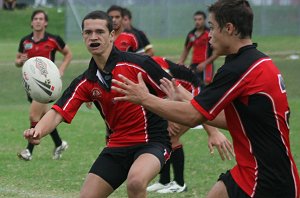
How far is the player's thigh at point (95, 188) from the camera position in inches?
248

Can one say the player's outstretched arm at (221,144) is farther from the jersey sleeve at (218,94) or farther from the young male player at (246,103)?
the jersey sleeve at (218,94)

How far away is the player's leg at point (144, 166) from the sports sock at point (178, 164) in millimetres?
2227

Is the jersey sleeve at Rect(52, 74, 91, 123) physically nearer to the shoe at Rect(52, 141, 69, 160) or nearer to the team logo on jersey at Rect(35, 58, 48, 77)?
the team logo on jersey at Rect(35, 58, 48, 77)

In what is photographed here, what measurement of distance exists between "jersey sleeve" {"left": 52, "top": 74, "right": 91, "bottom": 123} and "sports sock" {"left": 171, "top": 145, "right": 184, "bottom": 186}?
2.55 meters

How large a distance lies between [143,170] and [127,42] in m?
5.79

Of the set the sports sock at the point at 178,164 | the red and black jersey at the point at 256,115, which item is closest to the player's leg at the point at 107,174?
the red and black jersey at the point at 256,115

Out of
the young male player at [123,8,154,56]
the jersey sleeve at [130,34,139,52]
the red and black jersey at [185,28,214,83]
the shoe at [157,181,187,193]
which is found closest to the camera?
the shoe at [157,181,187,193]

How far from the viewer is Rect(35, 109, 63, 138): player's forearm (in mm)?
6422

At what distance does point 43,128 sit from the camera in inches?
254

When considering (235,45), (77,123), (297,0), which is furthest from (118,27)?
(297,0)

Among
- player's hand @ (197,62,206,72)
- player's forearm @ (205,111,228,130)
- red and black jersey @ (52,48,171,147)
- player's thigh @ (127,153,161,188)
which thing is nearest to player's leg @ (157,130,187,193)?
red and black jersey @ (52,48,171,147)

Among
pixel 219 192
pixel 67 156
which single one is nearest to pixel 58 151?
pixel 67 156

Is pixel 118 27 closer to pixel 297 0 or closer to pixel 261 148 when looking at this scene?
pixel 261 148

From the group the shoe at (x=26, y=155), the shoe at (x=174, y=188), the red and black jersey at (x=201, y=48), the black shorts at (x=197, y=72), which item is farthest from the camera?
the red and black jersey at (x=201, y=48)
